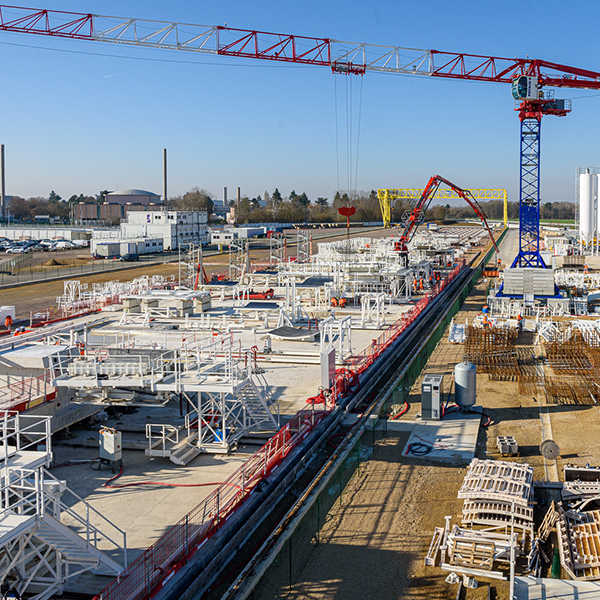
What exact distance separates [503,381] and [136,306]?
24517 millimetres

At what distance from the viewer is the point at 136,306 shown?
4328 cm

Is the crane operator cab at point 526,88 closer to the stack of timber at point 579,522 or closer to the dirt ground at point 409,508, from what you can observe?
the dirt ground at point 409,508

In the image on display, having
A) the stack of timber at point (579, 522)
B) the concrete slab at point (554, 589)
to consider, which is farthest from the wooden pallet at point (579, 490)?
the concrete slab at point (554, 589)

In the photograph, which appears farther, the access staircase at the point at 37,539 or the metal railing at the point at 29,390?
the metal railing at the point at 29,390

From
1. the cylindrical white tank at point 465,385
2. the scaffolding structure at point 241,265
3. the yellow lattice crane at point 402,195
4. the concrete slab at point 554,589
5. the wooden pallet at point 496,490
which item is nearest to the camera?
the concrete slab at point 554,589

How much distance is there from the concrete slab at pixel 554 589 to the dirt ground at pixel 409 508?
1.51 ft

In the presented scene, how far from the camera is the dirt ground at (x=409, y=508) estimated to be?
12930mm

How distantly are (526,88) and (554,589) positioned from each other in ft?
160

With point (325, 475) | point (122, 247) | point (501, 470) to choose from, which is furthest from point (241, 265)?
point (501, 470)

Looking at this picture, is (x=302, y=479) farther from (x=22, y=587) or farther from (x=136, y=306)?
(x=136, y=306)

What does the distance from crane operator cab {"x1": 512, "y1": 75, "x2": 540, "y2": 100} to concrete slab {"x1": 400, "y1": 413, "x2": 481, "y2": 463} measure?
37.9 m

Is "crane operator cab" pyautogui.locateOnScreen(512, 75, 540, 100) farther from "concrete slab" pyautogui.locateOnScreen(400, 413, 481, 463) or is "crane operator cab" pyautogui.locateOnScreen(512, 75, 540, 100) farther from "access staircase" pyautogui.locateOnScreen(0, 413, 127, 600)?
"access staircase" pyautogui.locateOnScreen(0, 413, 127, 600)

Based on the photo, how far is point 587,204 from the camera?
99.8 metres

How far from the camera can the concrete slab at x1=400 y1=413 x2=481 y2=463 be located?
19.7m
